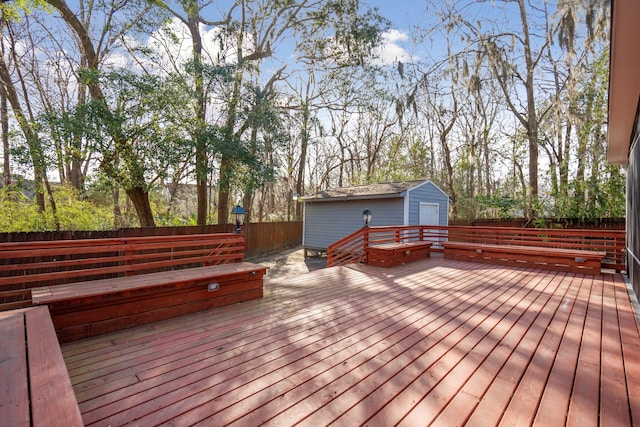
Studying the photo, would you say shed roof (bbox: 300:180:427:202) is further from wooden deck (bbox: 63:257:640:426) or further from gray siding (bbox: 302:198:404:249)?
wooden deck (bbox: 63:257:640:426)

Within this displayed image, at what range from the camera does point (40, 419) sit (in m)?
1.15

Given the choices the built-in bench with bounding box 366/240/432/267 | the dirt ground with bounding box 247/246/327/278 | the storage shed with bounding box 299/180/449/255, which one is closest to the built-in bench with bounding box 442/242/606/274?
the built-in bench with bounding box 366/240/432/267

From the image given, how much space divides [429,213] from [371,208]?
77.7 inches

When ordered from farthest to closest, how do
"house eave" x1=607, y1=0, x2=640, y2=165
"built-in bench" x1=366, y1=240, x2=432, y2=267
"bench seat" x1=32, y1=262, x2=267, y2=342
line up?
"built-in bench" x1=366, y1=240, x2=432, y2=267 < "bench seat" x1=32, y1=262, x2=267, y2=342 < "house eave" x1=607, y1=0, x2=640, y2=165

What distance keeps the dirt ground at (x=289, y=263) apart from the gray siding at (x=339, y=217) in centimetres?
68

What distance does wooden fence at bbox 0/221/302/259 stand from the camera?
4953 millimetres

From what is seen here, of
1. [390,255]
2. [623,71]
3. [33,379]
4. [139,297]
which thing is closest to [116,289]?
[139,297]

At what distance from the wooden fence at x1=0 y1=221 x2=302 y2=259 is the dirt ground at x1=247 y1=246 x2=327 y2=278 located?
1.56ft

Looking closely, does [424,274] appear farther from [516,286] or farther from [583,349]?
[583,349]

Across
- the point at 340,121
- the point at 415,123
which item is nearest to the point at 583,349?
the point at 415,123

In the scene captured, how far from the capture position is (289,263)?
10.8 metres

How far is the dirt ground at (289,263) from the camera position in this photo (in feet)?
30.9

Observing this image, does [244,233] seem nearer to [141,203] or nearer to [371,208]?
[141,203]

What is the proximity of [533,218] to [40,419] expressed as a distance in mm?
12550
